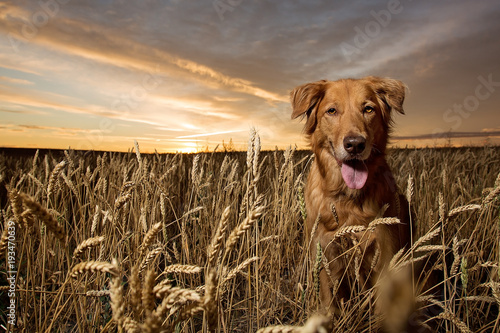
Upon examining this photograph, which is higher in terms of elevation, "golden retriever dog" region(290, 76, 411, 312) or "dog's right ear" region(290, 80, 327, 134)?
"dog's right ear" region(290, 80, 327, 134)

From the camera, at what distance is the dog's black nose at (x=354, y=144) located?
2.39m

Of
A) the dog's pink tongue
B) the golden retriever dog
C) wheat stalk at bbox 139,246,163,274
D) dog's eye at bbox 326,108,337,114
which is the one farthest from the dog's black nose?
wheat stalk at bbox 139,246,163,274

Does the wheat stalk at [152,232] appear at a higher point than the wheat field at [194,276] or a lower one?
higher

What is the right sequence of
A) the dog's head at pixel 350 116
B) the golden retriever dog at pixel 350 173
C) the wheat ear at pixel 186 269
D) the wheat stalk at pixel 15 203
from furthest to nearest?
1. the dog's head at pixel 350 116
2. the golden retriever dog at pixel 350 173
3. the wheat stalk at pixel 15 203
4. the wheat ear at pixel 186 269

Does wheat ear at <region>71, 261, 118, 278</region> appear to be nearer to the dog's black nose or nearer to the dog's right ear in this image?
the dog's black nose

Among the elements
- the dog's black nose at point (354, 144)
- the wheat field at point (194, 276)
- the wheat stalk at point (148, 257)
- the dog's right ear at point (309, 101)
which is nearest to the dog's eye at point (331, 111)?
the dog's right ear at point (309, 101)

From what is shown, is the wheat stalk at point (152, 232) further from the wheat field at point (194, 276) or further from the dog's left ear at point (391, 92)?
the dog's left ear at point (391, 92)

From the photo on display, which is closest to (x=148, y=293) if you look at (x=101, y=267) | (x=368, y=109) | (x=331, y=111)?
(x=101, y=267)

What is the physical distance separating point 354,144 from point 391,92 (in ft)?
3.13

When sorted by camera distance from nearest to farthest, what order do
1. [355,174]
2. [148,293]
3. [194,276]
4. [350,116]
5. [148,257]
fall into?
[148,293] < [148,257] < [194,276] < [355,174] < [350,116]

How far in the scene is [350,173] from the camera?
2516 millimetres

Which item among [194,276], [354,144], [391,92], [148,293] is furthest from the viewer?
[391,92]

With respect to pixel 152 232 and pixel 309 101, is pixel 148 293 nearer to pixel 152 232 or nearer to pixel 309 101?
pixel 152 232

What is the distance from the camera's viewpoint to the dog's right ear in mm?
2997
